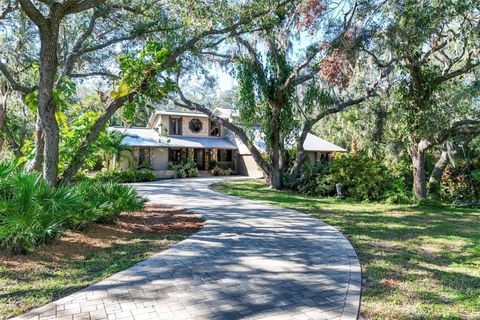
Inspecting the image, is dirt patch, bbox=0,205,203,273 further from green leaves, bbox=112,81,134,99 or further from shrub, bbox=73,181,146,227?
green leaves, bbox=112,81,134,99

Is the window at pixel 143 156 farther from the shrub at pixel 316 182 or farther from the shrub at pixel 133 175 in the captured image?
the shrub at pixel 316 182

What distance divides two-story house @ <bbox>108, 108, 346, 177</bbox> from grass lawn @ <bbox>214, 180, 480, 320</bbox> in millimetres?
14820

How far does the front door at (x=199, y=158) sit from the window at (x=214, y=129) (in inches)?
96.2

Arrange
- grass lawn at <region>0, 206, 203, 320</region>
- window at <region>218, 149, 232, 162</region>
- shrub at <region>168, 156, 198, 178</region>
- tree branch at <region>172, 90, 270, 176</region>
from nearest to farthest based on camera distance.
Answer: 1. grass lawn at <region>0, 206, 203, 320</region>
2. tree branch at <region>172, 90, 270, 176</region>
3. shrub at <region>168, 156, 198, 178</region>
4. window at <region>218, 149, 232, 162</region>

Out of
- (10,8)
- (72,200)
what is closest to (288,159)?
(10,8)

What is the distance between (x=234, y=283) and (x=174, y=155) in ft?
78.9

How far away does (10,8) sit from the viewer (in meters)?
12.8

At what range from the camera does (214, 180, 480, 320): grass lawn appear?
430 cm

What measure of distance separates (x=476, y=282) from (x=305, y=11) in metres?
10.6

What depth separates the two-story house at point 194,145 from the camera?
26.4 metres

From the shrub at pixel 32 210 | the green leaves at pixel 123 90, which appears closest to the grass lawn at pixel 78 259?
the shrub at pixel 32 210

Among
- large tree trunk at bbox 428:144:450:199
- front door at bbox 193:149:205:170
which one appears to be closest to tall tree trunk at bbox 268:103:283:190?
large tree trunk at bbox 428:144:450:199

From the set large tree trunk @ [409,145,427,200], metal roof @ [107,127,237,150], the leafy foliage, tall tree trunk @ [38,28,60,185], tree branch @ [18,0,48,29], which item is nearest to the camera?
tree branch @ [18,0,48,29]

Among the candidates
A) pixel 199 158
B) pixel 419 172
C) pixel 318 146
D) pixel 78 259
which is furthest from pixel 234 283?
pixel 199 158
